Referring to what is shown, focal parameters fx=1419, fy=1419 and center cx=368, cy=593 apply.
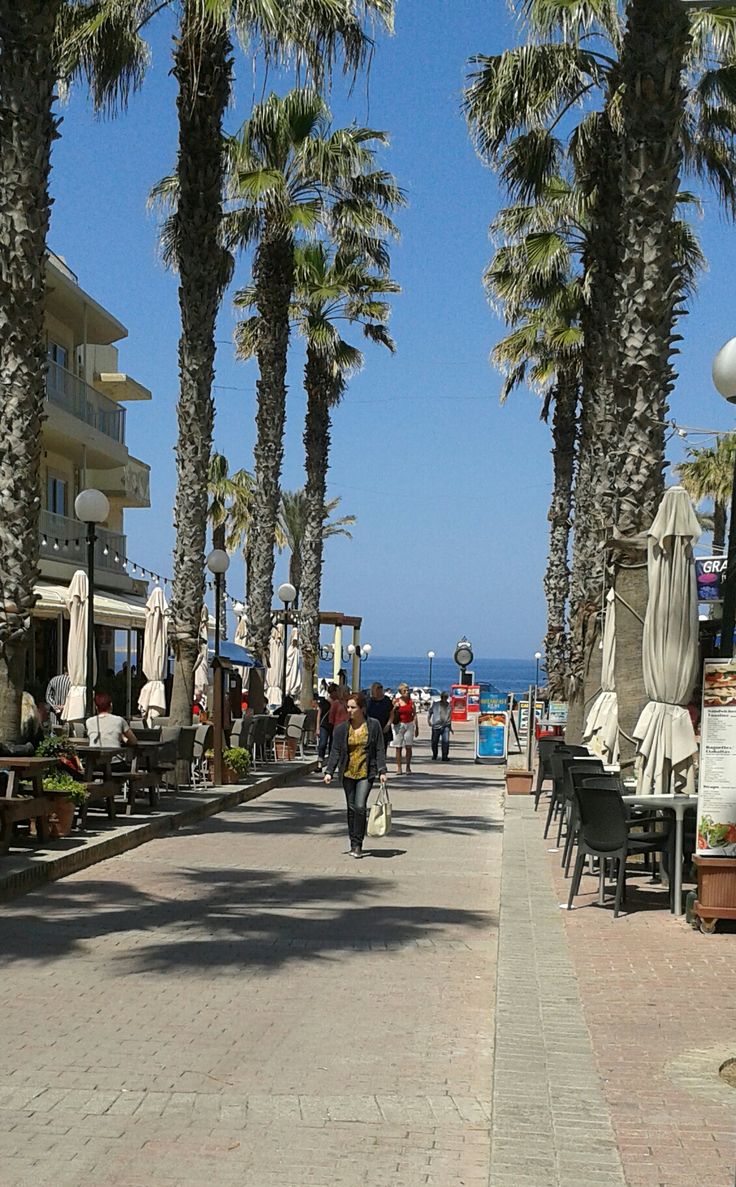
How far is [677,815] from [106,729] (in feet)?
25.1

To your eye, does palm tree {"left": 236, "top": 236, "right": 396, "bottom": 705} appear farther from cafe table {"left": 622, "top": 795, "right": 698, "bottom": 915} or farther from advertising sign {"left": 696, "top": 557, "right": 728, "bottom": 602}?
cafe table {"left": 622, "top": 795, "right": 698, "bottom": 915}

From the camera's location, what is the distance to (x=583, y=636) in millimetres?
23188

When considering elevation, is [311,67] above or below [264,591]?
above

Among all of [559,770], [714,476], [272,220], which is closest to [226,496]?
[714,476]

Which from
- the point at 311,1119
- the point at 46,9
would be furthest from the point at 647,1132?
the point at 46,9

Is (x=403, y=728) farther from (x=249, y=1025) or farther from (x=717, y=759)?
(x=249, y=1025)

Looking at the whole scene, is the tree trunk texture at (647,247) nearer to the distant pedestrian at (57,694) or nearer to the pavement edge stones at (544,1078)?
the pavement edge stones at (544,1078)

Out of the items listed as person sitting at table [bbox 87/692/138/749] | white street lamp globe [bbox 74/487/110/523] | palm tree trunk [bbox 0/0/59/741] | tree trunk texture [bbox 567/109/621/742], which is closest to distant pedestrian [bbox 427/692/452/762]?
tree trunk texture [bbox 567/109/621/742]

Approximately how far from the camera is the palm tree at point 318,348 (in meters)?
36.9

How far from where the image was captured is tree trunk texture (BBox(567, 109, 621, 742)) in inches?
828

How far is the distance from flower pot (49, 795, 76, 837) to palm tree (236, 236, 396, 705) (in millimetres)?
23694

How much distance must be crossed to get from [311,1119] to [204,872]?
24.1 ft

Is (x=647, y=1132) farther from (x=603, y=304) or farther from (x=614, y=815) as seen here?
(x=603, y=304)

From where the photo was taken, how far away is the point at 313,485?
38.3 m
